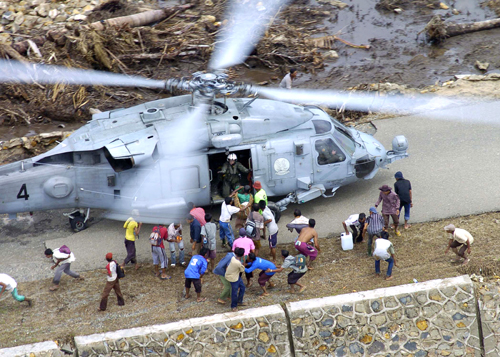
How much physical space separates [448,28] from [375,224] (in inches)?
526

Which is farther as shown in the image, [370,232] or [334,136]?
[334,136]

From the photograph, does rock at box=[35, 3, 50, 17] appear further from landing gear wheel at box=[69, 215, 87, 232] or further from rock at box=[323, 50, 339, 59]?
landing gear wheel at box=[69, 215, 87, 232]

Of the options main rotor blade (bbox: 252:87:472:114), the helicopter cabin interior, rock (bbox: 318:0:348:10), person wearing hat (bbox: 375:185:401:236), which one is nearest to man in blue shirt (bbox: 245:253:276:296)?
the helicopter cabin interior

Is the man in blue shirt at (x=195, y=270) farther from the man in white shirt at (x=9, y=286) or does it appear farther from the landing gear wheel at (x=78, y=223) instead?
the landing gear wheel at (x=78, y=223)

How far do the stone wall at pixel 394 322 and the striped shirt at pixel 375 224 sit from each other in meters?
1.25

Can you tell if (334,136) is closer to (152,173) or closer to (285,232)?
(285,232)

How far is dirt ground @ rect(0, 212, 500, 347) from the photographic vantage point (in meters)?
9.94

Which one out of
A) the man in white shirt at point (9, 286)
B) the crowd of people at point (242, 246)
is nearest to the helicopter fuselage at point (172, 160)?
the crowd of people at point (242, 246)

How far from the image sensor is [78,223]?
12.5 metres

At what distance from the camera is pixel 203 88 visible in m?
10.8

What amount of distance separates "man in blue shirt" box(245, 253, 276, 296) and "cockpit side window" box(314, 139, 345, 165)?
11.0ft

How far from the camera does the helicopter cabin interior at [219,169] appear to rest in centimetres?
1248

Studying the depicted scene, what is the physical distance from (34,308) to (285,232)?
206 inches

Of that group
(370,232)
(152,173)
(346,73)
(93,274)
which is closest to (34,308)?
(93,274)
